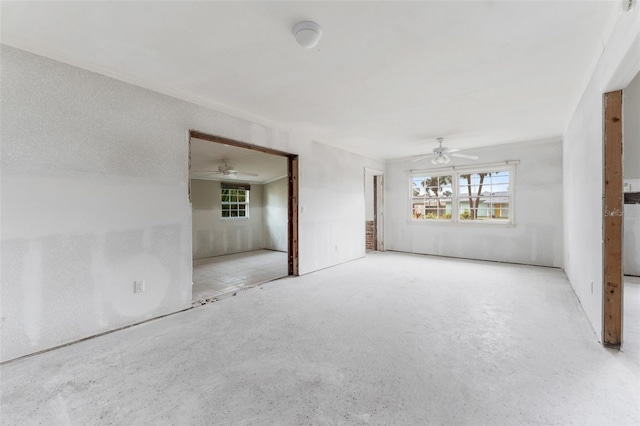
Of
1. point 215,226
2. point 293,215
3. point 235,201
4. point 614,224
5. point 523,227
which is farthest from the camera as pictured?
point 235,201

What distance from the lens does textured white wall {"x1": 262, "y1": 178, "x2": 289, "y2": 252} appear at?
794cm

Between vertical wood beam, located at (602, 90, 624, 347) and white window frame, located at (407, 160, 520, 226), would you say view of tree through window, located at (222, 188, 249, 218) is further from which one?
vertical wood beam, located at (602, 90, 624, 347)

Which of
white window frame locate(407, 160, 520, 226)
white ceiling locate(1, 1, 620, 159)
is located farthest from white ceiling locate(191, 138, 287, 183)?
white window frame locate(407, 160, 520, 226)

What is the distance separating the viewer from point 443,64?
252 cm

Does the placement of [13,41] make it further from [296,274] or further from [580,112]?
[580,112]

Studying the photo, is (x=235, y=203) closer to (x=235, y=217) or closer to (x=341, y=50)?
(x=235, y=217)

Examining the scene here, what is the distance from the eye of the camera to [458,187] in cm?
629

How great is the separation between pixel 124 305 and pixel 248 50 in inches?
105


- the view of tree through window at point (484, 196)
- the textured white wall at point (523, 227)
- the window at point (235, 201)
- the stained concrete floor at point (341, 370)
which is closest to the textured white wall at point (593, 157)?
the stained concrete floor at point (341, 370)

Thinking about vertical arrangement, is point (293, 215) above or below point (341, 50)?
below

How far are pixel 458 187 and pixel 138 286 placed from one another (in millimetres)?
6193

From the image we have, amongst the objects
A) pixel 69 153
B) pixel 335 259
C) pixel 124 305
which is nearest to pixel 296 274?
pixel 335 259

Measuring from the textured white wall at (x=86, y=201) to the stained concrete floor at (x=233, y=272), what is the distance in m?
0.82

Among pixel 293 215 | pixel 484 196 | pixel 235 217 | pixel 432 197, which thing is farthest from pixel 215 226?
pixel 484 196
